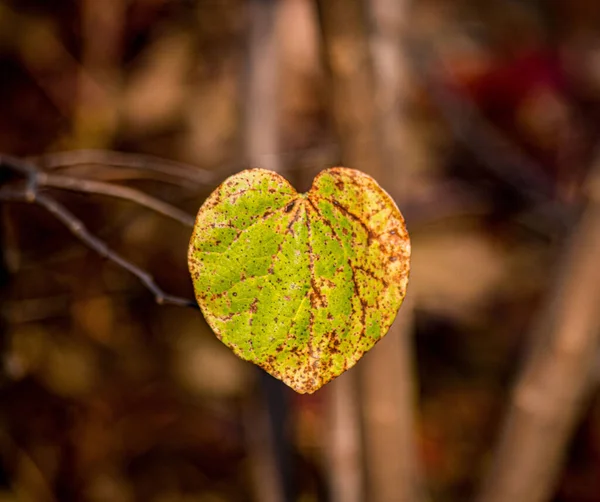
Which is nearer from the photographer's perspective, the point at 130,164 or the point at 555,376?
the point at 130,164

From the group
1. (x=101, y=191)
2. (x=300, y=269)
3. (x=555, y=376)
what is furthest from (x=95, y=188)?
(x=555, y=376)

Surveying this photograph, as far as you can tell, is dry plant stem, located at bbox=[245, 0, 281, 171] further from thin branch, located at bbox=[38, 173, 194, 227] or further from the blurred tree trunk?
thin branch, located at bbox=[38, 173, 194, 227]

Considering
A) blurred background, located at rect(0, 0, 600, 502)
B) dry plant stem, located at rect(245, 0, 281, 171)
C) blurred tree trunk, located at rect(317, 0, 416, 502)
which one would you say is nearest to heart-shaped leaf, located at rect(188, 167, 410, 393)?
blurred background, located at rect(0, 0, 600, 502)

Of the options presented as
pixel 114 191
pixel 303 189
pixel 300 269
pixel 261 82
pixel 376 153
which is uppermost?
→ pixel 303 189

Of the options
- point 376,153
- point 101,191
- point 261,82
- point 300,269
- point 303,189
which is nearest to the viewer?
point 300,269

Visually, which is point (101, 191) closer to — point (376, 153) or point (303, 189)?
point (376, 153)

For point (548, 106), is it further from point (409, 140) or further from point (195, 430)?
point (195, 430)

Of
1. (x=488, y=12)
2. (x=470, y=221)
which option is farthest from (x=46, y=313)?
(x=488, y=12)
